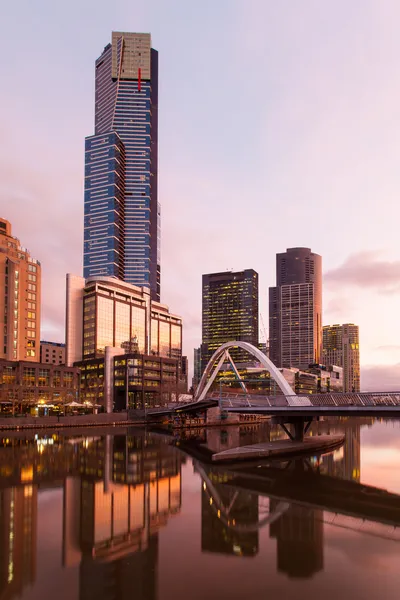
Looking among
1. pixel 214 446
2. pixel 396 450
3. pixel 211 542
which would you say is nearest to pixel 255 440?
pixel 214 446

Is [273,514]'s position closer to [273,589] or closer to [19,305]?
[273,589]

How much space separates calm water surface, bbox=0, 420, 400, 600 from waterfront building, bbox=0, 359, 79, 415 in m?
72.2

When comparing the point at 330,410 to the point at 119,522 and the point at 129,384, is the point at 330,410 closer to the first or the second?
the point at 119,522

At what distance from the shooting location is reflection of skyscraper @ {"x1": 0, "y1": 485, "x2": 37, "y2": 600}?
72.6 ft

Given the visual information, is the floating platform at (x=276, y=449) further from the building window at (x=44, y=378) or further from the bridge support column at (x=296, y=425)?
the building window at (x=44, y=378)

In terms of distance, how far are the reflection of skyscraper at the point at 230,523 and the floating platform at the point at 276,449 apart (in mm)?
17222

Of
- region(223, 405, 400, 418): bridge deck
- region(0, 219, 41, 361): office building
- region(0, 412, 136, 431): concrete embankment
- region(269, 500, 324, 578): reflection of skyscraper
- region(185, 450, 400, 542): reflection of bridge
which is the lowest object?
region(0, 412, 136, 431): concrete embankment

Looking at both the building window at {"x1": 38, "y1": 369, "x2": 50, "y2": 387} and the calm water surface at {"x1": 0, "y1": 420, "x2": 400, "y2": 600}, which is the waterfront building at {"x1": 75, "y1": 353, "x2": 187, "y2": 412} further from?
the calm water surface at {"x1": 0, "y1": 420, "x2": 400, "y2": 600}

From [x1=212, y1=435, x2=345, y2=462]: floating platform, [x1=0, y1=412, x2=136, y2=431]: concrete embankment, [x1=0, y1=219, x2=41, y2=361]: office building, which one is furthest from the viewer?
[x1=0, y1=219, x2=41, y2=361]: office building

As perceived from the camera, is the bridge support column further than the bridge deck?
Yes

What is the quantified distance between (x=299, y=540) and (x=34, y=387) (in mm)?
118891

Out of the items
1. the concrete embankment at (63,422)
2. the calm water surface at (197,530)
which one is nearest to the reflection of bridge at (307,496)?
the calm water surface at (197,530)

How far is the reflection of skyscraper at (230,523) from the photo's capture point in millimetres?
27219

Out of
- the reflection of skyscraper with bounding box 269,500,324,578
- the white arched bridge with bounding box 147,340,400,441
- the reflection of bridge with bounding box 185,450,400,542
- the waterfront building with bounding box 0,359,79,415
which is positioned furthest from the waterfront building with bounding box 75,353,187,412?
the reflection of skyscraper with bounding box 269,500,324,578
